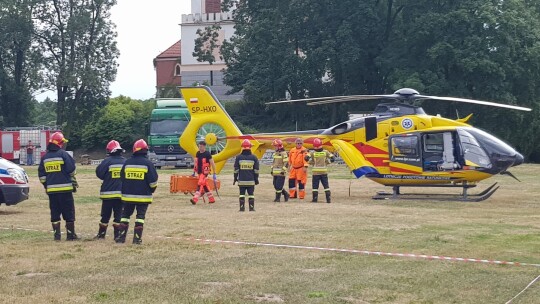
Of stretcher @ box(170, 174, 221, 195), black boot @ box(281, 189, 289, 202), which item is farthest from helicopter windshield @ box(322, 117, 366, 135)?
stretcher @ box(170, 174, 221, 195)

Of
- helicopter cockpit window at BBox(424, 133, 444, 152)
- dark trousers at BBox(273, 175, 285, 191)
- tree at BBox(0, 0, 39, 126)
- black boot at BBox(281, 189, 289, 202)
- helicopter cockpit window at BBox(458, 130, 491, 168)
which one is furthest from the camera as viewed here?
tree at BBox(0, 0, 39, 126)

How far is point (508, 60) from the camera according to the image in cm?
4762

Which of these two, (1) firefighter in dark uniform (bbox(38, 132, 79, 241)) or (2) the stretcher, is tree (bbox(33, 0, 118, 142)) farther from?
(1) firefighter in dark uniform (bbox(38, 132, 79, 241))

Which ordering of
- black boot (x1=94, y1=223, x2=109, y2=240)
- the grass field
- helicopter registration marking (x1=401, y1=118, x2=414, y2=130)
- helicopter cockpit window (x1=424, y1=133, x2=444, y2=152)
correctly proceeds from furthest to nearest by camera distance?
helicopter registration marking (x1=401, y1=118, x2=414, y2=130) < helicopter cockpit window (x1=424, y1=133, x2=444, y2=152) < black boot (x1=94, y1=223, x2=109, y2=240) < the grass field

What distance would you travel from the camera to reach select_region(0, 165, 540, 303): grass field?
8.83 m

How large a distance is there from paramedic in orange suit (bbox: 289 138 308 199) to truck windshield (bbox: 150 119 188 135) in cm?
2011


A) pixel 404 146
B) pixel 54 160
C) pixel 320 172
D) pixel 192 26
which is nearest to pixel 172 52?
pixel 192 26

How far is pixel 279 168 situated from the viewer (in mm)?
22297

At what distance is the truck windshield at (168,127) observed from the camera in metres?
42.2

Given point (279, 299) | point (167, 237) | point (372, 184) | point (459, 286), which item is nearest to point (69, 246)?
point (167, 237)

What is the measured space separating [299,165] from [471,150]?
4.68m

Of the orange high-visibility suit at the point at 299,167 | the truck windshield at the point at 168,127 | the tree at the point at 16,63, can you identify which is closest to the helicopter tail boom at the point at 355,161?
the orange high-visibility suit at the point at 299,167

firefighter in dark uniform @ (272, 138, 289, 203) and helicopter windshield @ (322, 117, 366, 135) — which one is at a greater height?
helicopter windshield @ (322, 117, 366, 135)

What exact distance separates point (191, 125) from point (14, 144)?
29868 millimetres
